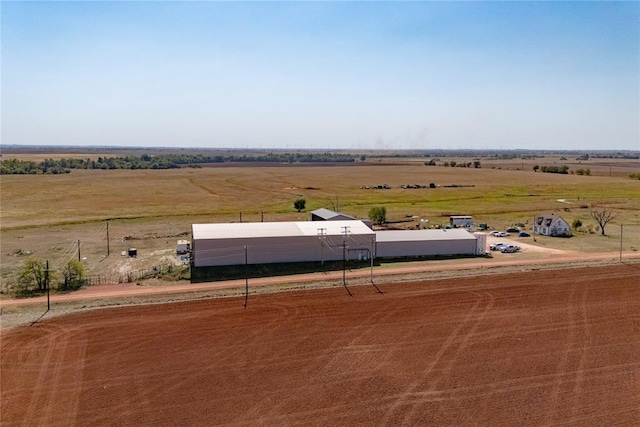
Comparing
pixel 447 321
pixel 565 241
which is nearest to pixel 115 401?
pixel 447 321

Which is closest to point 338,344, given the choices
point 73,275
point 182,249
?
point 73,275

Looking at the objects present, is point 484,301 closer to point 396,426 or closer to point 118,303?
point 396,426

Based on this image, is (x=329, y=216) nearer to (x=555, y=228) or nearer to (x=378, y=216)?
(x=378, y=216)

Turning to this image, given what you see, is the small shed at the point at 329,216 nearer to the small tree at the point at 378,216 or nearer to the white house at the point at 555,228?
the small tree at the point at 378,216

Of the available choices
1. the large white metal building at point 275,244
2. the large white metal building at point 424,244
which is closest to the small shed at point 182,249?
the large white metal building at point 275,244

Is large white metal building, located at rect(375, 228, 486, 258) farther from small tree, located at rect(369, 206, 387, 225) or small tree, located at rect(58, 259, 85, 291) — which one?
small tree, located at rect(58, 259, 85, 291)

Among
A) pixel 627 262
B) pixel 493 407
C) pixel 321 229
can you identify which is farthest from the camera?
pixel 321 229
